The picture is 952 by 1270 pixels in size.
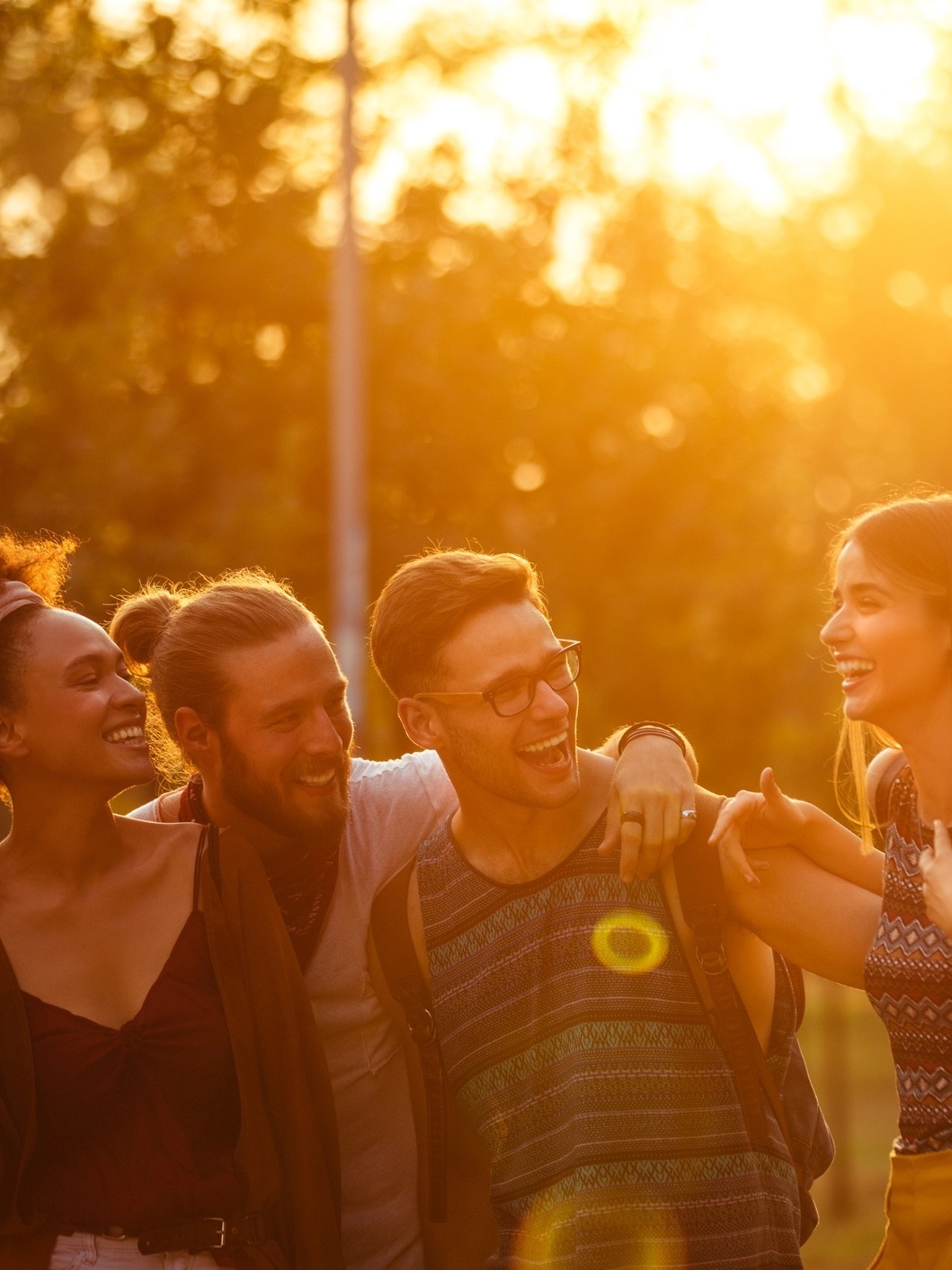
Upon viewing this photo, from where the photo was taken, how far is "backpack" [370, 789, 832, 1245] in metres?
3.86

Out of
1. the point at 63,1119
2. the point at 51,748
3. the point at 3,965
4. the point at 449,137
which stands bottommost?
the point at 63,1119

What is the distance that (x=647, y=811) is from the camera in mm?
3924

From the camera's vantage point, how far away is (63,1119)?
12.2ft

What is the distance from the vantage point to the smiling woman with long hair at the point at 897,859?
362 centimetres

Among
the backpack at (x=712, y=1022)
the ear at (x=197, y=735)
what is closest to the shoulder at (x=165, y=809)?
the ear at (x=197, y=735)

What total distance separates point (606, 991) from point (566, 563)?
6.40 meters

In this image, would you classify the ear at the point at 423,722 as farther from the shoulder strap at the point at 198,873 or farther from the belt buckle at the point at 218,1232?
the belt buckle at the point at 218,1232

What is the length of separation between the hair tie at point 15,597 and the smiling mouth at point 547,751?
127 centimetres

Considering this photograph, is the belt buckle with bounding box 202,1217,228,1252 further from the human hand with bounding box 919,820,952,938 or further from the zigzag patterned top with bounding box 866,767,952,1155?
the human hand with bounding box 919,820,952,938

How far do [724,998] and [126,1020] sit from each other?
135 cm

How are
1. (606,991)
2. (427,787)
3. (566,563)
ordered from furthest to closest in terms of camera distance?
(566,563), (427,787), (606,991)

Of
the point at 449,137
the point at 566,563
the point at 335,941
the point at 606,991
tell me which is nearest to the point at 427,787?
the point at 335,941

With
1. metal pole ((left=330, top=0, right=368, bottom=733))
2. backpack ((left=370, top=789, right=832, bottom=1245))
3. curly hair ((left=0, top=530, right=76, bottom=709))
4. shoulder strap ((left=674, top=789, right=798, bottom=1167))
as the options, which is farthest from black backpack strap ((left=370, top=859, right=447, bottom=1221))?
metal pole ((left=330, top=0, right=368, bottom=733))

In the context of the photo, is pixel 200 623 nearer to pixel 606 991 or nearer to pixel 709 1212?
pixel 606 991
